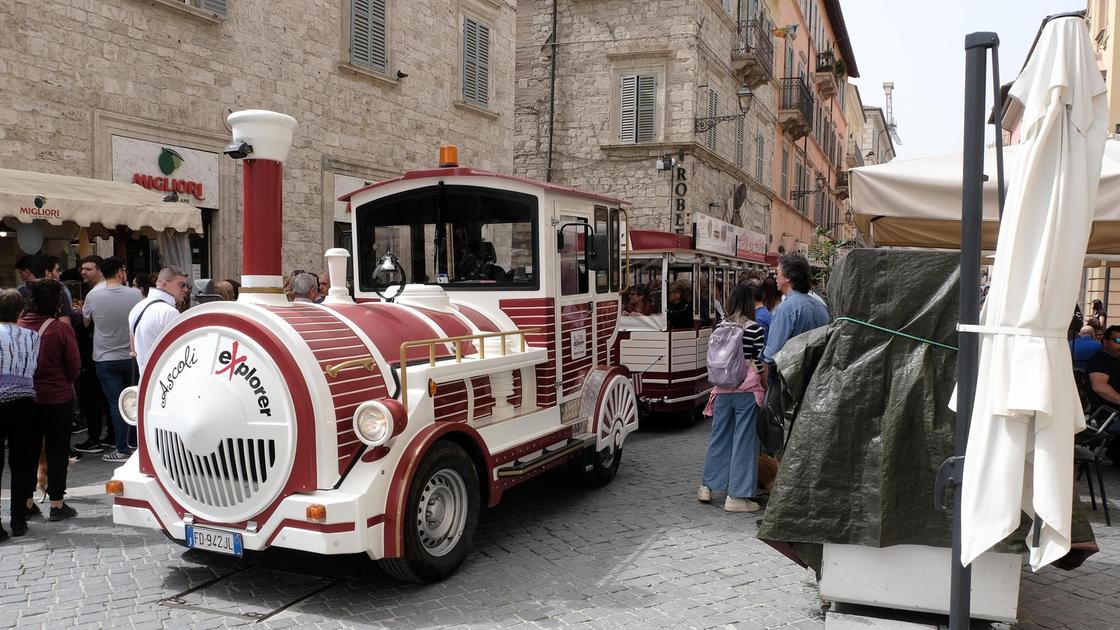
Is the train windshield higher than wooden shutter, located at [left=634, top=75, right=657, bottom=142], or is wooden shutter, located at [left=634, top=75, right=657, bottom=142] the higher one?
Result: wooden shutter, located at [left=634, top=75, right=657, bottom=142]

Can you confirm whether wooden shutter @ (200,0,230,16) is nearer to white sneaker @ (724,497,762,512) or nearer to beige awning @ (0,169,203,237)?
beige awning @ (0,169,203,237)

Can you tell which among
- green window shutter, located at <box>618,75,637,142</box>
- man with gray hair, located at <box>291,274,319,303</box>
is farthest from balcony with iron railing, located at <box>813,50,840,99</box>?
man with gray hair, located at <box>291,274,319,303</box>

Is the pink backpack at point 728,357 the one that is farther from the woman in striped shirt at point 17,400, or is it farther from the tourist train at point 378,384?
the woman in striped shirt at point 17,400

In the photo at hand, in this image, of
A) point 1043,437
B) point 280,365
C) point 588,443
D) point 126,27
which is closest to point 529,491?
point 588,443

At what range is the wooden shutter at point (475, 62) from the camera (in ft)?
53.9

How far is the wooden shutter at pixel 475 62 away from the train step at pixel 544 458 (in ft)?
37.7

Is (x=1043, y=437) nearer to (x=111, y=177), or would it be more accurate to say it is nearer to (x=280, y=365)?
(x=280, y=365)

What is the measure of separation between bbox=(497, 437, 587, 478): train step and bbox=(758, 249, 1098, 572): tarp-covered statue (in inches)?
75.8

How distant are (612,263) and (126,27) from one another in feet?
23.3

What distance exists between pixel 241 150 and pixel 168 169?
285 inches

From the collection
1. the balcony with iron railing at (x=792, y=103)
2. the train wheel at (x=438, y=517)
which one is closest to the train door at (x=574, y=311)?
the train wheel at (x=438, y=517)

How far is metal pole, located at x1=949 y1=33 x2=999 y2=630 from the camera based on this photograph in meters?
2.49

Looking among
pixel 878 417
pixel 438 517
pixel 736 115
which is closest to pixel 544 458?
pixel 438 517

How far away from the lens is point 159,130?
10.7 m
